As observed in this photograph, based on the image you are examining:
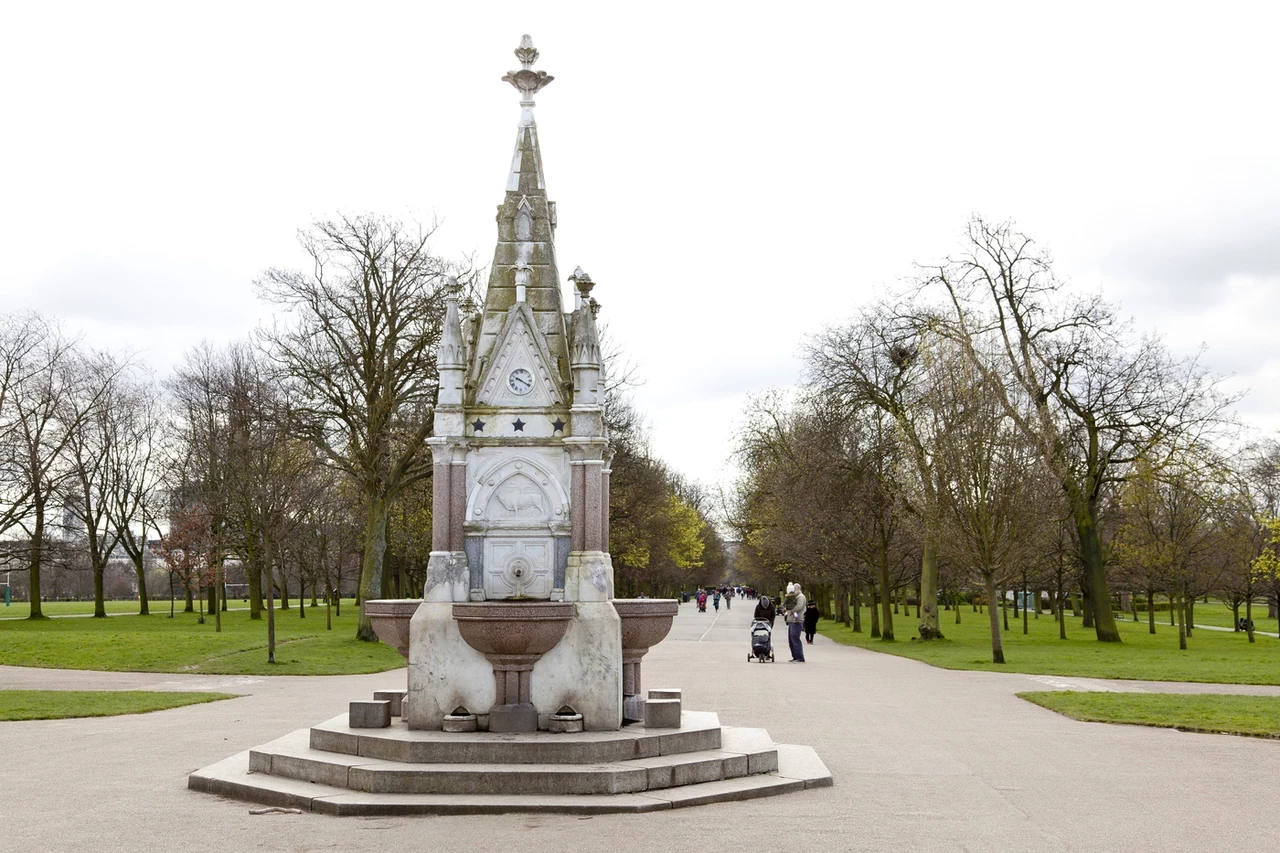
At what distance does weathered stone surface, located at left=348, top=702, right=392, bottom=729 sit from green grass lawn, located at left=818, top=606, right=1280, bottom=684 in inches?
695

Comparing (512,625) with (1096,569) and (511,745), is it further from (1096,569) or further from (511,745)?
(1096,569)

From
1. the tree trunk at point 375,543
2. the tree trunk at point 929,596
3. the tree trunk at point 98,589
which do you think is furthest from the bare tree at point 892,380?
the tree trunk at point 98,589

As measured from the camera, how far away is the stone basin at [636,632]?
482 inches

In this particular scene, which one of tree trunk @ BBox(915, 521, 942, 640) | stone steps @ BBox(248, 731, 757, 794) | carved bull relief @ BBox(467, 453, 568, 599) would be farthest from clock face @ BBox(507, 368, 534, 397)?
tree trunk @ BBox(915, 521, 942, 640)

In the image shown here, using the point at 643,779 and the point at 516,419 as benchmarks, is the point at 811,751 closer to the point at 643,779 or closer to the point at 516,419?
the point at 643,779

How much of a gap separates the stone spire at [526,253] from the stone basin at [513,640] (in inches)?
101

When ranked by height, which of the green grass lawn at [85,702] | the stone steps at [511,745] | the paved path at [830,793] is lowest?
the green grass lawn at [85,702]

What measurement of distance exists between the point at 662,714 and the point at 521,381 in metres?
3.73

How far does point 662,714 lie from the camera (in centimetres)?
1160

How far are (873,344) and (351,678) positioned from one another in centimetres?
2136

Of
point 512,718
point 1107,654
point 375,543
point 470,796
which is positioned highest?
point 375,543

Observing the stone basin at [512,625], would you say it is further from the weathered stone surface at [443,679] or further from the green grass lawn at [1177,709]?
the green grass lawn at [1177,709]

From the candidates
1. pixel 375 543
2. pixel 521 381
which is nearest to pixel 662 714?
pixel 521 381

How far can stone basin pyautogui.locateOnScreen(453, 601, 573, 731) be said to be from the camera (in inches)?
446
